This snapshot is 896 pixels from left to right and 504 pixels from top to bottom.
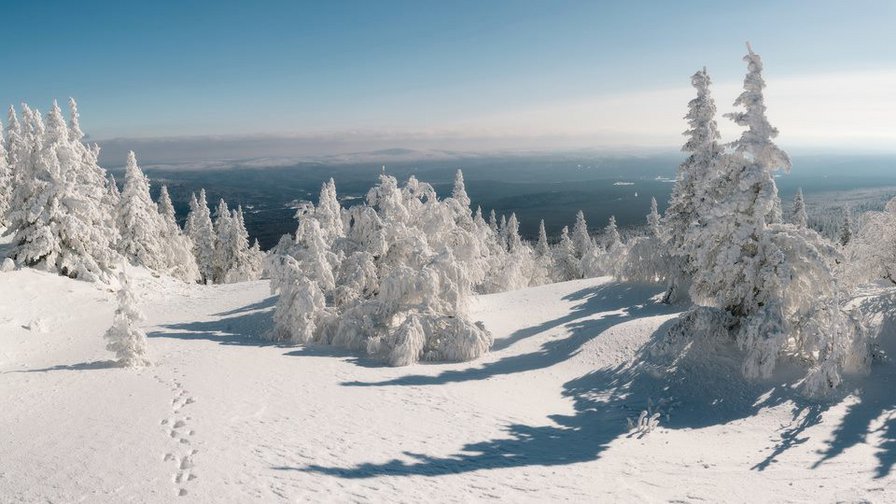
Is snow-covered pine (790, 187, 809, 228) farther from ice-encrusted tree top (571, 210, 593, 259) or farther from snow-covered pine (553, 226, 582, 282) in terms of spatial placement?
ice-encrusted tree top (571, 210, 593, 259)

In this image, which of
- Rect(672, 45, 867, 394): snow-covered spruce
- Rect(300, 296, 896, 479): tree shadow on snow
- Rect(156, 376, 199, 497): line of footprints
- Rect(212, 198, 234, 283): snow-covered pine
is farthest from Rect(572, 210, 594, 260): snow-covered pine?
Rect(156, 376, 199, 497): line of footprints

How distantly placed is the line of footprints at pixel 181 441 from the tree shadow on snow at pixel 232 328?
7.88 metres

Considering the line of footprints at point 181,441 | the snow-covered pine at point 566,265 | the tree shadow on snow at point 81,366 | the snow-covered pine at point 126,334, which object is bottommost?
the snow-covered pine at point 566,265

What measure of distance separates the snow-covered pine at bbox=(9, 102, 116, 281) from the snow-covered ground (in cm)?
502

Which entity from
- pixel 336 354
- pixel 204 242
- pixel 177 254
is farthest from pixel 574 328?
pixel 204 242

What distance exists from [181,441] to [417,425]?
5.78m

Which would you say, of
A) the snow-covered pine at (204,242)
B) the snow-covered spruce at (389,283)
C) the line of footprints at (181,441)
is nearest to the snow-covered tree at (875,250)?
the snow-covered spruce at (389,283)

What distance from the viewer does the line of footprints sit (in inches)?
377

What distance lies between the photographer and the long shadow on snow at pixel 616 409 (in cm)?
1173

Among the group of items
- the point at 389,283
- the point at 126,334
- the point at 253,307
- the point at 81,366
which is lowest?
the point at 253,307

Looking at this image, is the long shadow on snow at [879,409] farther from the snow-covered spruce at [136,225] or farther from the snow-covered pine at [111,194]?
the snow-covered pine at [111,194]

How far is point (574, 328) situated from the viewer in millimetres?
23469

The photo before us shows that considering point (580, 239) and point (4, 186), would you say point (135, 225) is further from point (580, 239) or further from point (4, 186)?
point (580, 239)

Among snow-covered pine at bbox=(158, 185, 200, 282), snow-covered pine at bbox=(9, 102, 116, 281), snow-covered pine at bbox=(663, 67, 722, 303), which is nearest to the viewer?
snow-covered pine at bbox=(663, 67, 722, 303)
